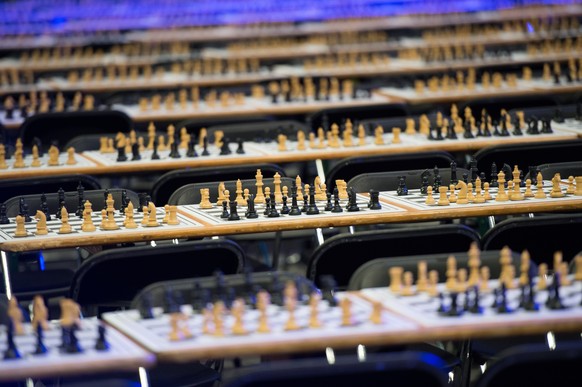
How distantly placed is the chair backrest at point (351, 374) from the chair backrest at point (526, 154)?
4.01m

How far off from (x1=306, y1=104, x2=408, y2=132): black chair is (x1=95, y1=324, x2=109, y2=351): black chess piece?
5.93m

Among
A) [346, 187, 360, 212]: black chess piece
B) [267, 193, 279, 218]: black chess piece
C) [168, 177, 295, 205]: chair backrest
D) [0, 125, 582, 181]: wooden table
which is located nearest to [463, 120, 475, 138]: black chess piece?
[0, 125, 582, 181]: wooden table

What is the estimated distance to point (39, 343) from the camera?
4.31 metres

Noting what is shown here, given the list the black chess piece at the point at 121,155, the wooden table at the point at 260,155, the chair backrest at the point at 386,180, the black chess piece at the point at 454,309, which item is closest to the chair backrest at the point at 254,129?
the wooden table at the point at 260,155

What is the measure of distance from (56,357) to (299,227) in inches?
90.2

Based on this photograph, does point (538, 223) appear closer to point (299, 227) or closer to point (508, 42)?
point (299, 227)

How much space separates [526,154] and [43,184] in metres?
2.84

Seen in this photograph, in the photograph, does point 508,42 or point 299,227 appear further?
point 508,42

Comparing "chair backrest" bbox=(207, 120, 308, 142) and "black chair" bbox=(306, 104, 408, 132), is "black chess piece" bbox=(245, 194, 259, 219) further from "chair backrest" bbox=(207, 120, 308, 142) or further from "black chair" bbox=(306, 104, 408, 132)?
"black chair" bbox=(306, 104, 408, 132)

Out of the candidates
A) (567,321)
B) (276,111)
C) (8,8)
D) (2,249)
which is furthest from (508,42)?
(567,321)

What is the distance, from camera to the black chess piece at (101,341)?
4.29 meters

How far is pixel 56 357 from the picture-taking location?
4.23 metres

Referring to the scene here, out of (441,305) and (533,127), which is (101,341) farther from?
(533,127)

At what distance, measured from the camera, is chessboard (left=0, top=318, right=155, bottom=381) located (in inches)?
163
